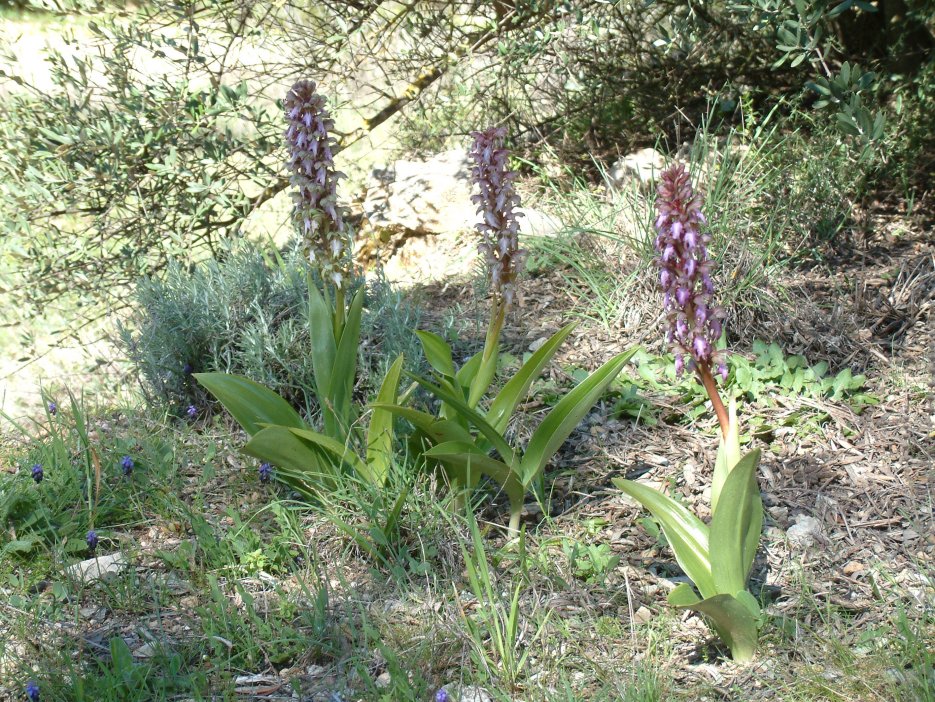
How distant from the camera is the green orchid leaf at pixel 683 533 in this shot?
224cm

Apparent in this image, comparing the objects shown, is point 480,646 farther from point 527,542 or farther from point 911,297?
point 911,297

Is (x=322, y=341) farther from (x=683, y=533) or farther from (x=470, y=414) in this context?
(x=683, y=533)

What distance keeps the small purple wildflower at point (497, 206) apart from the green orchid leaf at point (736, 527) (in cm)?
94

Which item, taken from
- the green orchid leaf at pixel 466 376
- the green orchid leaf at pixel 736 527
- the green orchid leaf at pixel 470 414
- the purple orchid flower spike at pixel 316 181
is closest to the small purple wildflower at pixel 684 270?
the green orchid leaf at pixel 736 527

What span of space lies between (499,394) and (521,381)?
85 mm

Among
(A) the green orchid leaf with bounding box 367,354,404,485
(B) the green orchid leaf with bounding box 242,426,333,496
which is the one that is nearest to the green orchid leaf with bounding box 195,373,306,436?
(B) the green orchid leaf with bounding box 242,426,333,496

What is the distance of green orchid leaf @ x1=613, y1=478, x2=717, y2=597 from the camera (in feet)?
7.36

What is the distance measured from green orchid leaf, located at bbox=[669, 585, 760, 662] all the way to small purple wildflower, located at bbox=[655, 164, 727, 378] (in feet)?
1.82

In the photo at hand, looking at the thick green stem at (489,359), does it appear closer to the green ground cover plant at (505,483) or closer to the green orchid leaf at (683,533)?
the green ground cover plant at (505,483)

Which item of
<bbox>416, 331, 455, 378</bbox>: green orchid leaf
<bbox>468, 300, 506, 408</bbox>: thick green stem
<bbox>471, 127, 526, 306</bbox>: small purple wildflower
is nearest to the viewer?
<bbox>471, 127, 526, 306</bbox>: small purple wildflower

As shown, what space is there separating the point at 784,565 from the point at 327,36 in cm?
385

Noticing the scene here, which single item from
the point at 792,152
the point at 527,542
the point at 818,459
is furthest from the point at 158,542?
the point at 792,152

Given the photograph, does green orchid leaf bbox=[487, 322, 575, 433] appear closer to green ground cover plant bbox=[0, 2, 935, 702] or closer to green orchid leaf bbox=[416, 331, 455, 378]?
green ground cover plant bbox=[0, 2, 935, 702]

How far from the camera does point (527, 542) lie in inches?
110
